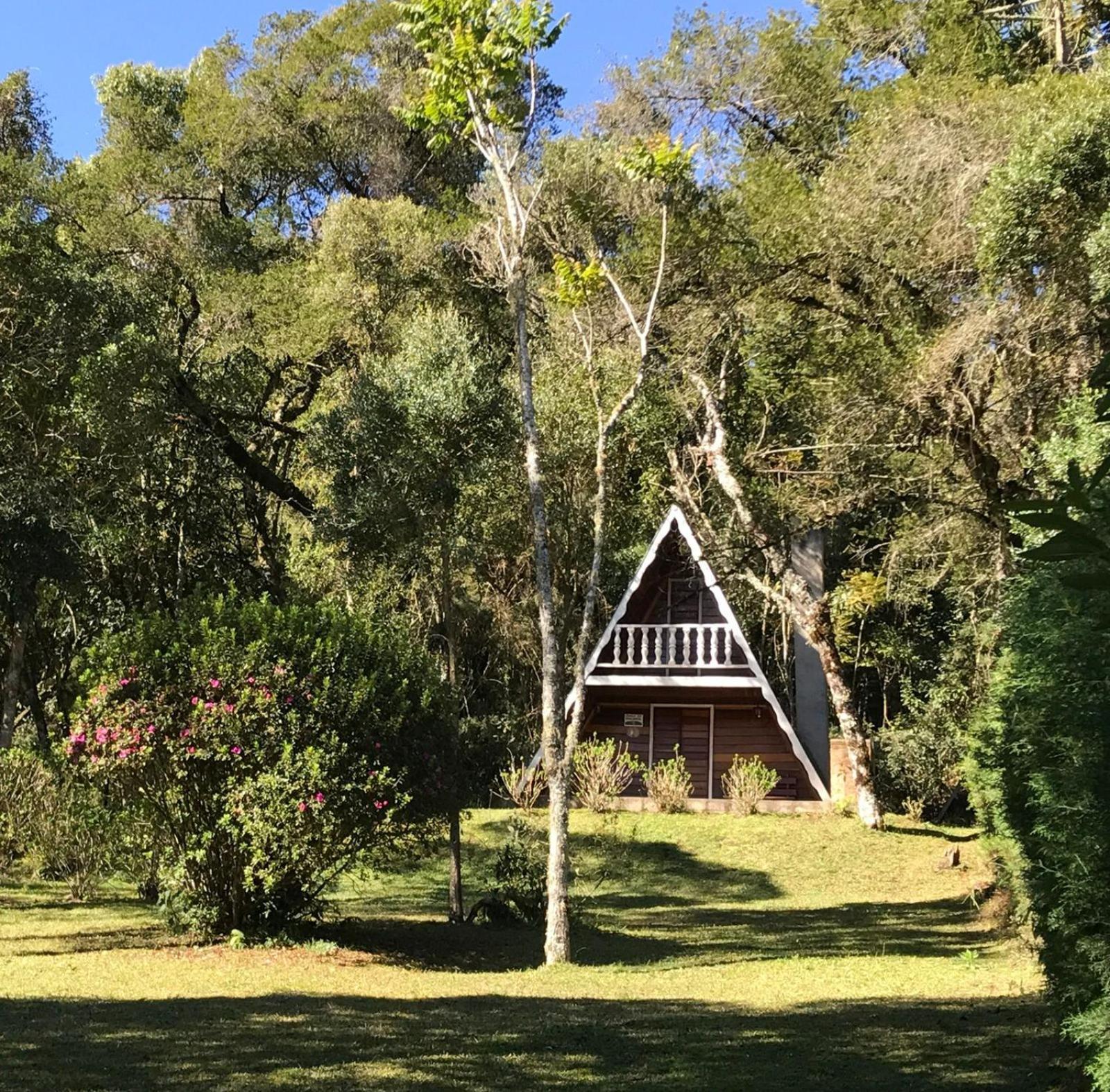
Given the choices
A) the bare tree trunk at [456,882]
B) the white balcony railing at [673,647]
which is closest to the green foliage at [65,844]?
the bare tree trunk at [456,882]

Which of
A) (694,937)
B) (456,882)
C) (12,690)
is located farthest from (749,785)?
(12,690)

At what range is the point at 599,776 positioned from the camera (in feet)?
71.3

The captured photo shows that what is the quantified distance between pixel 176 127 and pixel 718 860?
18217 millimetres

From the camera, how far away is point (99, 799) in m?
11.8

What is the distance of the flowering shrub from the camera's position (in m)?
11.2

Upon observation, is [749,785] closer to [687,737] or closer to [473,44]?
[687,737]

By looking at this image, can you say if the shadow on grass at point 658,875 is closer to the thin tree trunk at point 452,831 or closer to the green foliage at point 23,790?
the thin tree trunk at point 452,831

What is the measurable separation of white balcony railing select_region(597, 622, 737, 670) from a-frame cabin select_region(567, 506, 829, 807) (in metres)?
0.03

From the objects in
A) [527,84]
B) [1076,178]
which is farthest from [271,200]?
[1076,178]

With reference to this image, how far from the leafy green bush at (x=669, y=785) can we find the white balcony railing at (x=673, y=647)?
191cm

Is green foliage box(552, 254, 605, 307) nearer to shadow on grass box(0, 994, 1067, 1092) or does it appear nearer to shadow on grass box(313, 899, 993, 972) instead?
shadow on grass box(313, 899, 993, 972)

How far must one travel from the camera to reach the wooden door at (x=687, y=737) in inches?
1001

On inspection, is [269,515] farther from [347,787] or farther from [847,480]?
[347,787]

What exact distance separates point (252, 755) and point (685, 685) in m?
13.4
